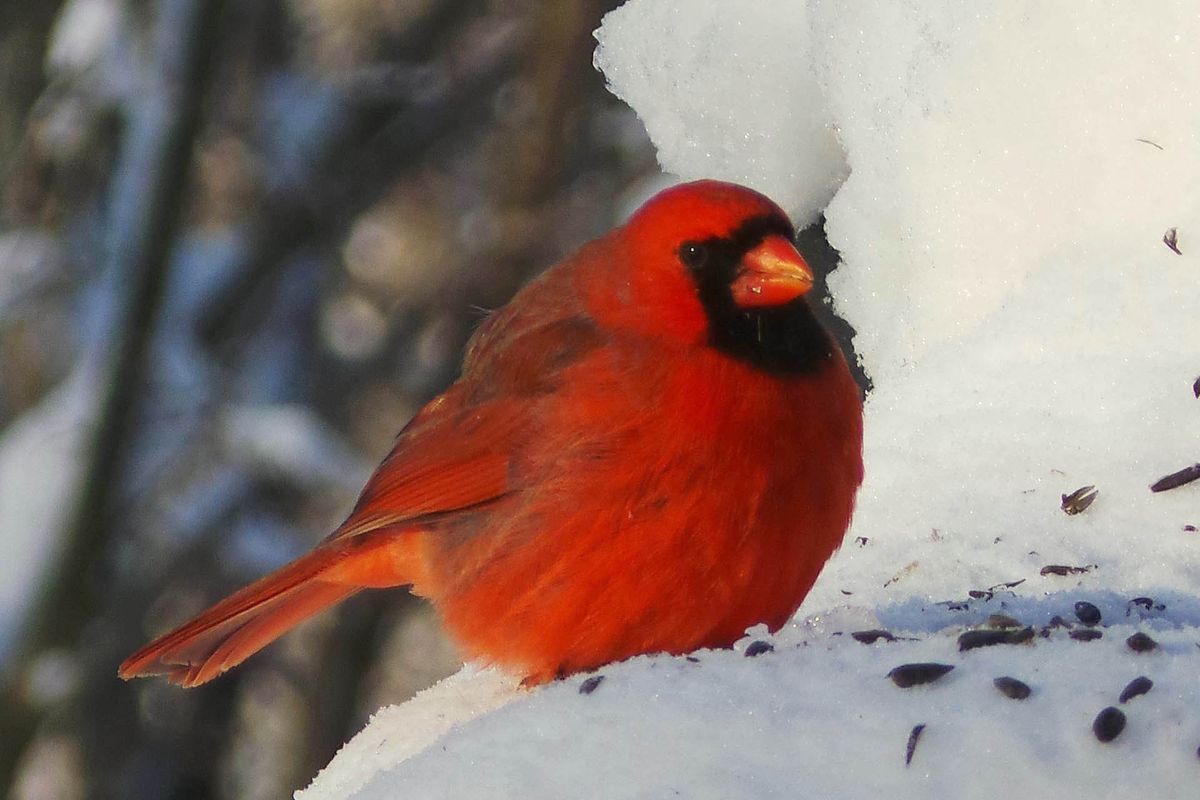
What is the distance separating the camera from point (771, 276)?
9.56ft

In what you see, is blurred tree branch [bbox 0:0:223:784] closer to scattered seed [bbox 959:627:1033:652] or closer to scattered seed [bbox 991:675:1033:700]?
scattered seed [bbox 959:627:1033:652]

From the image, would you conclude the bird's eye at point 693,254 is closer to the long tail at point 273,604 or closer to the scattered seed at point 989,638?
the long tail at point 273,604

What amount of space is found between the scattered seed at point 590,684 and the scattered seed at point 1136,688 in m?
0.63

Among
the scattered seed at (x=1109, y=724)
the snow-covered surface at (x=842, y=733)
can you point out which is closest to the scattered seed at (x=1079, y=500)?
the snow-covered surface at (x=842, y=733)

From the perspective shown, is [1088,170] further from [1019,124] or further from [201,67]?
[201,67]

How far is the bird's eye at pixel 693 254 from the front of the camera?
119 inches

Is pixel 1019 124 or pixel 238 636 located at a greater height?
pixel 1019 124

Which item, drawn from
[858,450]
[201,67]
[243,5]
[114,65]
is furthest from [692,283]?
[243,5]

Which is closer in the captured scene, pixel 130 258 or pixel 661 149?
pixel 661 149

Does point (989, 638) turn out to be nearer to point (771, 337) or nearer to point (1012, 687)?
point (1012, 687)

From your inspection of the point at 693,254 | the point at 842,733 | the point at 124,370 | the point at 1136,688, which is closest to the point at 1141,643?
the point at 1136,688

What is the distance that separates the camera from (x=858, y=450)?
2898 millimetres

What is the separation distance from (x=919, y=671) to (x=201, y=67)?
4783 millimetres

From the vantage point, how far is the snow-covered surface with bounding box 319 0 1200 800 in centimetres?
188
